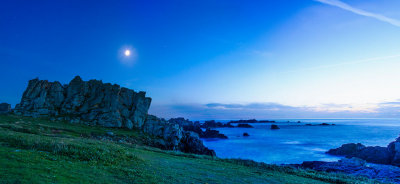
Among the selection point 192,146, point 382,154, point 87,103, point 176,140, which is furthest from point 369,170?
point 87,103

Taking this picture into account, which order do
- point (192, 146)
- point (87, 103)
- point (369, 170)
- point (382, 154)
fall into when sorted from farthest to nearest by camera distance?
point (87, 103), point (192, 146), point (382, 154), point (369, 170)

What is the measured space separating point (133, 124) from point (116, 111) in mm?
8091

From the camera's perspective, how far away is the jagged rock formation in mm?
69062

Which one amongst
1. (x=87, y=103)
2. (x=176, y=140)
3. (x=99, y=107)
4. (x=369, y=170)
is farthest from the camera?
(x=87, y=103)

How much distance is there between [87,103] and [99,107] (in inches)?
228

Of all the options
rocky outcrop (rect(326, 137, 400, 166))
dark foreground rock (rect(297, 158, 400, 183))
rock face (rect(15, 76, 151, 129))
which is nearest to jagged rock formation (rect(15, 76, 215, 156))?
rock face (rect(15, 76, 151, 129))

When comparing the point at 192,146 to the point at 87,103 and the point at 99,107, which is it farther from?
the point at 87,103

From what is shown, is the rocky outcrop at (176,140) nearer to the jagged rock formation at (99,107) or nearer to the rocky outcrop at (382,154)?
the jagged rock formation at (99,107)

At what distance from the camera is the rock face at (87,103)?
74.9m

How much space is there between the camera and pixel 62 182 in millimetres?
11250

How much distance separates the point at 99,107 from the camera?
3177 inches

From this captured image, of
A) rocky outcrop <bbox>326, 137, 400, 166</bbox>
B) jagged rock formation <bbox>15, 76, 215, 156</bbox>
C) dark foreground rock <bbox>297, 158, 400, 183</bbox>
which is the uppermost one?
jagged rock formation <bbox>15, 76, 215, 156</bbox>

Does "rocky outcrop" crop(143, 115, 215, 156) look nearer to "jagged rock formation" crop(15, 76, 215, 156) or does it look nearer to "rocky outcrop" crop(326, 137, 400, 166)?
"jagged rock formation" crop(15, 76, 215, 156)

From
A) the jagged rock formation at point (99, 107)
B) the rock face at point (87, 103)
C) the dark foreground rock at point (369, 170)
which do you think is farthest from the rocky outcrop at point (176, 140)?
the dark foreground rock at point (369, 170)
